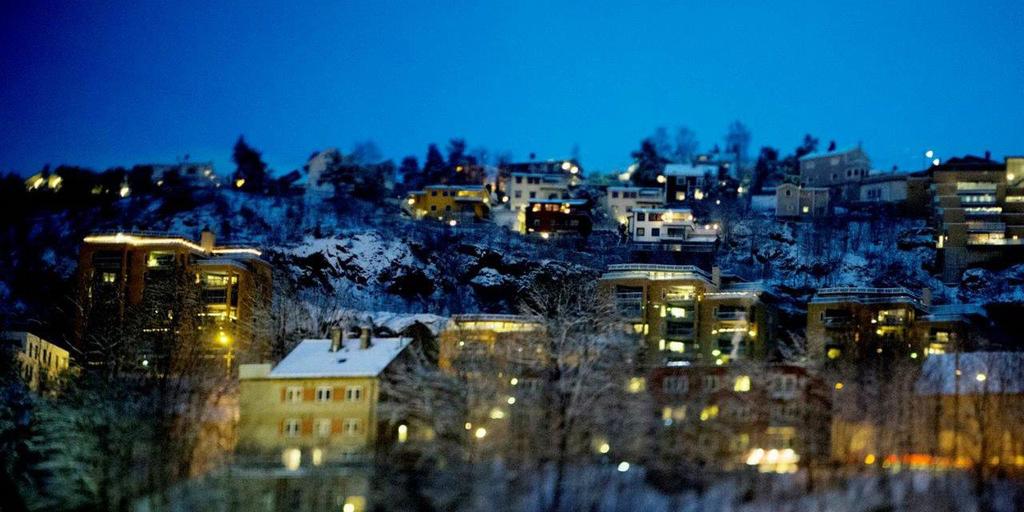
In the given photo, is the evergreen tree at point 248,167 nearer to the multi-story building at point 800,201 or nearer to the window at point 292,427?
the multi-story building at point 800,201

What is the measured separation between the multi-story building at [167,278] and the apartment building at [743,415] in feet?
86.3

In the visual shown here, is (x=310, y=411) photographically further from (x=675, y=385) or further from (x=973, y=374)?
(x=973, y=374)

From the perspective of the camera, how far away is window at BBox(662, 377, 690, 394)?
198 ft

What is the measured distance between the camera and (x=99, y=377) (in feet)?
199

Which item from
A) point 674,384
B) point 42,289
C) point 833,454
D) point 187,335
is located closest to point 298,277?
point 42,289

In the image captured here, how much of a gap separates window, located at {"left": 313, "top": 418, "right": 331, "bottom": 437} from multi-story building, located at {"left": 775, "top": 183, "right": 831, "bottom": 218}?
6624cm

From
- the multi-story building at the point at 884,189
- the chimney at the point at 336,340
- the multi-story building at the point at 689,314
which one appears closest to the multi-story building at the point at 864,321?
the multi-story building at the point at 689,314

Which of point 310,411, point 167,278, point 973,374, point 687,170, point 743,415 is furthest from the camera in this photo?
point 687,170

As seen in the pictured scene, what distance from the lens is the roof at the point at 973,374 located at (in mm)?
59000

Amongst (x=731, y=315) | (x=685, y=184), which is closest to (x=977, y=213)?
(x=685, y=184)

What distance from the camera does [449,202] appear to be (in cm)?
12106

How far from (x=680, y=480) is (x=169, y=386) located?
22467 mm

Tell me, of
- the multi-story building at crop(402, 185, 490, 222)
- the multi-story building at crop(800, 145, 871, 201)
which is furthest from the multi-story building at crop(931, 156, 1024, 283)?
the multi-story building at crop(402, 185, 490, 222)

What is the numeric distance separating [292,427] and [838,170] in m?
82.0
